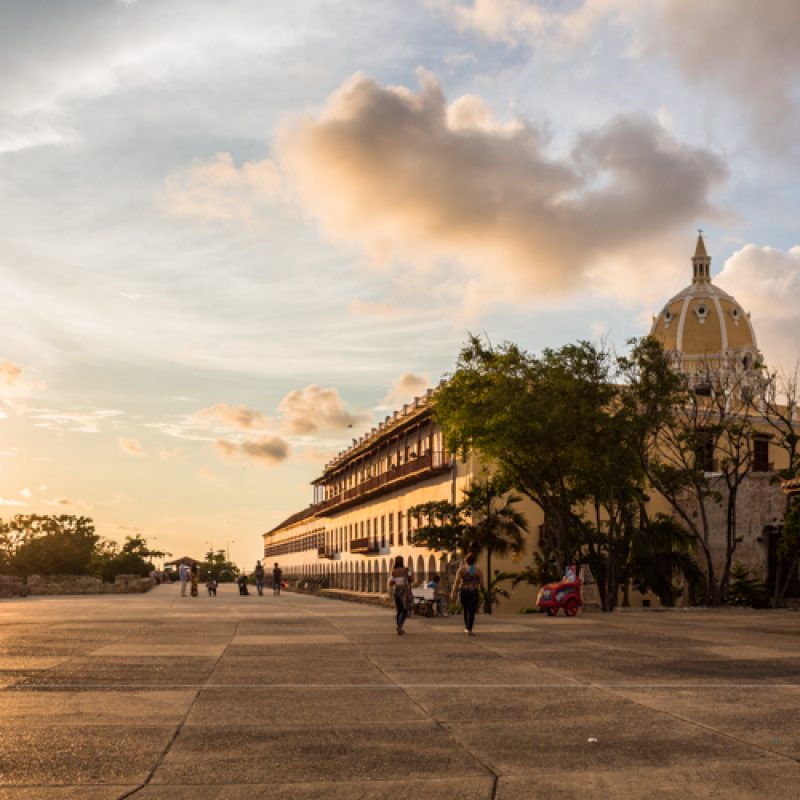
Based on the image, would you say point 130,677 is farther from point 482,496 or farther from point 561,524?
point 482,496

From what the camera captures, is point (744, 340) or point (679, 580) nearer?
point (679, 580)

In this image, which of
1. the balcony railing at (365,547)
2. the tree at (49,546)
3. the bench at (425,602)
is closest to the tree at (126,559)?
the tree at (49,546)

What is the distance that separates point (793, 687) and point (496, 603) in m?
34.0

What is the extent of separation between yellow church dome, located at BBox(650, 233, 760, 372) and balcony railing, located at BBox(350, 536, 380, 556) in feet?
194

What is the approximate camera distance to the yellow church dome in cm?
12275

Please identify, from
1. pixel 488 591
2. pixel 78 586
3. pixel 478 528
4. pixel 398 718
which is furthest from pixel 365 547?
pixel 398 718

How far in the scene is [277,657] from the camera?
17.3 m

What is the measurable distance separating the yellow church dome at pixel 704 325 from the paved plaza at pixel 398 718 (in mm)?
106478

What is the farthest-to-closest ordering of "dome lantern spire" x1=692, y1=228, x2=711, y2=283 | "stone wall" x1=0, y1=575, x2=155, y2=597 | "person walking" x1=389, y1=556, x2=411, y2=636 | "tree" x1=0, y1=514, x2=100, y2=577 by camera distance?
"dome lantern spire" x1=692, y1=228, x2=711, y2=283 → "tree" x1=0, y1=514, x2=100, y2=577 → "stone wall" x1=0, y1=575, x2=155, y2=597 → "person walking" x1=389, y1=556, x2=411, y2=636

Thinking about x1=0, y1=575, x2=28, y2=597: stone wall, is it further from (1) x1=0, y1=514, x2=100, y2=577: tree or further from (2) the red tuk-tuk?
(1) x1=0, y1=514, x2=100, y2=577: tree

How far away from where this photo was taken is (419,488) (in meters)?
58.1

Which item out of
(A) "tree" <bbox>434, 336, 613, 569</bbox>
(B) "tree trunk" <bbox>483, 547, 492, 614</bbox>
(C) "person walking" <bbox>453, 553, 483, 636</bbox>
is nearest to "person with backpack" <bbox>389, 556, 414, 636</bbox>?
(C) "person walking" <bbox>453, 553, 483, 636</bbox>

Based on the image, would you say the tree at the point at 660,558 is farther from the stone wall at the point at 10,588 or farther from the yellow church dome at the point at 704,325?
the yellow church dome at the point at 704,325

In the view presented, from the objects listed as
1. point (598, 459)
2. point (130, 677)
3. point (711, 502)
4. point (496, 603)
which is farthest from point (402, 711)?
point (711, 502)
